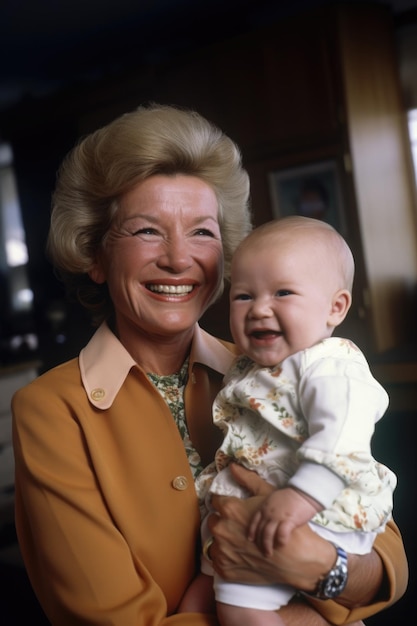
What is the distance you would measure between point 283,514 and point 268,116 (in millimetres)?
1811

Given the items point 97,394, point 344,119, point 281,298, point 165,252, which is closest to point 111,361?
point 97,394

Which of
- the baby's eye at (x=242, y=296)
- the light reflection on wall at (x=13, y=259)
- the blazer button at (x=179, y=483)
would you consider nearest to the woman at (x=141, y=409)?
the blazer button at (x=179, y=483)

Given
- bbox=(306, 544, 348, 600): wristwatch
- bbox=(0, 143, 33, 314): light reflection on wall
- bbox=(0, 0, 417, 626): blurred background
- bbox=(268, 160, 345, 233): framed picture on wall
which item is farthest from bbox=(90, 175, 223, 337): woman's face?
bbox=(0, 143, 33, 314): light reflection on wall

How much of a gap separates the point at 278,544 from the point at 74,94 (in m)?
1.00

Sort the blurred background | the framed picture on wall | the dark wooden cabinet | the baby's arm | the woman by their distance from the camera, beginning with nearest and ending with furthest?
the baby's arm → the woman → the blurred background → the framed picture on wall → the dark wooden cabinet

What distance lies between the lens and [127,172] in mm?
903

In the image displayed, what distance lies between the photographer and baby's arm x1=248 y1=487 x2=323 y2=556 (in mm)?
694

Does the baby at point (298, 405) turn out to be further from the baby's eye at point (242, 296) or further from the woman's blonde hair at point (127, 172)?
the woman's blonde hair at point (127, 172)

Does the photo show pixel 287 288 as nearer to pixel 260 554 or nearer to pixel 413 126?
pixel 260 554

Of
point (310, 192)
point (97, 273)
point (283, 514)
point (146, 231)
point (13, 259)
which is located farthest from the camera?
point (13, 259)

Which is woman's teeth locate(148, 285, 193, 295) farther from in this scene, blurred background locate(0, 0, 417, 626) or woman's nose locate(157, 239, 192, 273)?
blurred background locate(0, 0, 417, 626)

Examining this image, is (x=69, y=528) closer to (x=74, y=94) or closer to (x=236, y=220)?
(x=236, y=220)

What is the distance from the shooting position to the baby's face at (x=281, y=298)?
30.1 inches

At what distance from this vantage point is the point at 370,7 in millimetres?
2459
